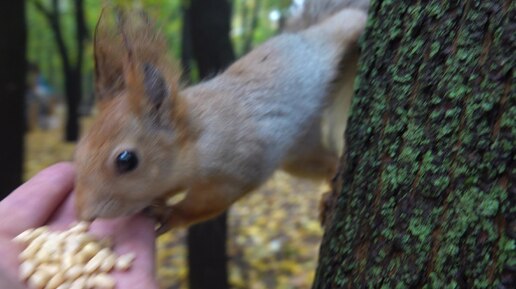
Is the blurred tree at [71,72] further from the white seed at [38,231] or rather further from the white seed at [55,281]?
the white seed at [55,281]

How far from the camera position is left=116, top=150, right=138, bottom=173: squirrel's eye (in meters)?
1.57

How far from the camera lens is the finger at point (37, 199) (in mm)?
1647

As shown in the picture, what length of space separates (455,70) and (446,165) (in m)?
0.17

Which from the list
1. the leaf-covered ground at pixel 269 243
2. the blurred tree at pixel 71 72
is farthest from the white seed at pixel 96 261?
the blurred tree at pixel 71 72

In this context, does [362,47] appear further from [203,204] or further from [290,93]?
[203,204]

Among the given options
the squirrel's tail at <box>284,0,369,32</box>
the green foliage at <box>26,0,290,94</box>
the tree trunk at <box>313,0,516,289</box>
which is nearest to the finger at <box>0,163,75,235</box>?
the green foliage at <box>26,0,290,94</box>

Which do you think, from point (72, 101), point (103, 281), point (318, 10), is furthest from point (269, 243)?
point (72, 101)

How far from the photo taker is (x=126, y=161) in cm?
158

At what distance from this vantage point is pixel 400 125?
1218 millimetres

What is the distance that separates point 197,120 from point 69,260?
0.54 m

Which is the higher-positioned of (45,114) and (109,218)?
(109,218)

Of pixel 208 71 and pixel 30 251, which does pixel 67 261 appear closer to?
pixel 30 251

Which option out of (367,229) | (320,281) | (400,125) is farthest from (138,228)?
(400,125)

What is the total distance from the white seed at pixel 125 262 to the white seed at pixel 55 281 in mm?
128
